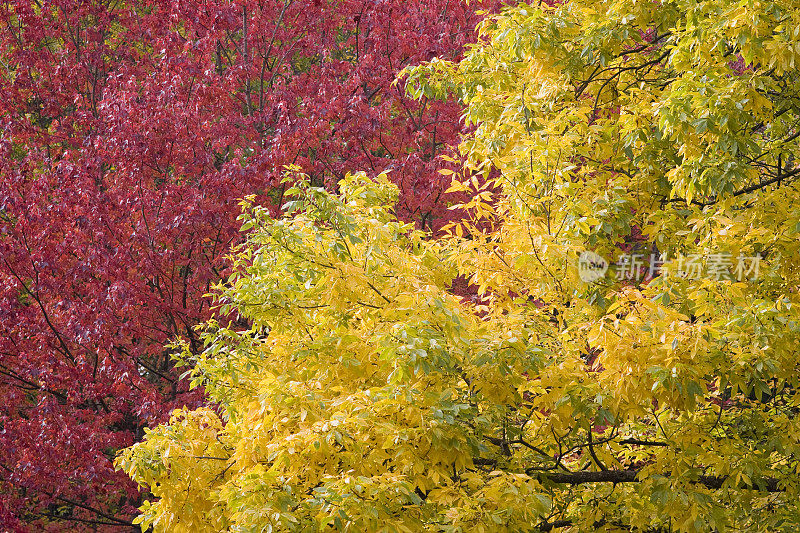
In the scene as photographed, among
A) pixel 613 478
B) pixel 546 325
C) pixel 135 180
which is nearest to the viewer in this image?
pixel 546 325

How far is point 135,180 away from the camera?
8891 mm

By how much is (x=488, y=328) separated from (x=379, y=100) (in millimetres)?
6589

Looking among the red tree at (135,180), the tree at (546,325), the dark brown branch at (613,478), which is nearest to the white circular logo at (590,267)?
the tree at (546,325)

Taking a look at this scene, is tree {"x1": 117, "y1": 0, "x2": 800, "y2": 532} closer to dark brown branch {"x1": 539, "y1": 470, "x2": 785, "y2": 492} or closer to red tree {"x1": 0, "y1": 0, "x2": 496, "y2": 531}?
dark brown branch {"x1": 539, "y1": 470, "x2": 785, "y2": 492}

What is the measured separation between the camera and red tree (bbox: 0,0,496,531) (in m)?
8.25

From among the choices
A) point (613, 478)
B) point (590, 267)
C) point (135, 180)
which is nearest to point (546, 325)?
point (590, 267)

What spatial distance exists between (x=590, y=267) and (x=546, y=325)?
0.52m

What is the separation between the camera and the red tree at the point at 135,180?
8250 mm

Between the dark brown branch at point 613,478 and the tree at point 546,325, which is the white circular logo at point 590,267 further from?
the dark brown branch at point 613,478

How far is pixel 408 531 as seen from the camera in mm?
3611

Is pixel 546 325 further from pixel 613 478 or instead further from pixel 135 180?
pixel 135 180

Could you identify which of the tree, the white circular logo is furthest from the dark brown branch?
the white circular logo

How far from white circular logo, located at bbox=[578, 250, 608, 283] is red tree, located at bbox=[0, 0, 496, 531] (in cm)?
434

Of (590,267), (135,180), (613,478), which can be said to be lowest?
(613,478)
